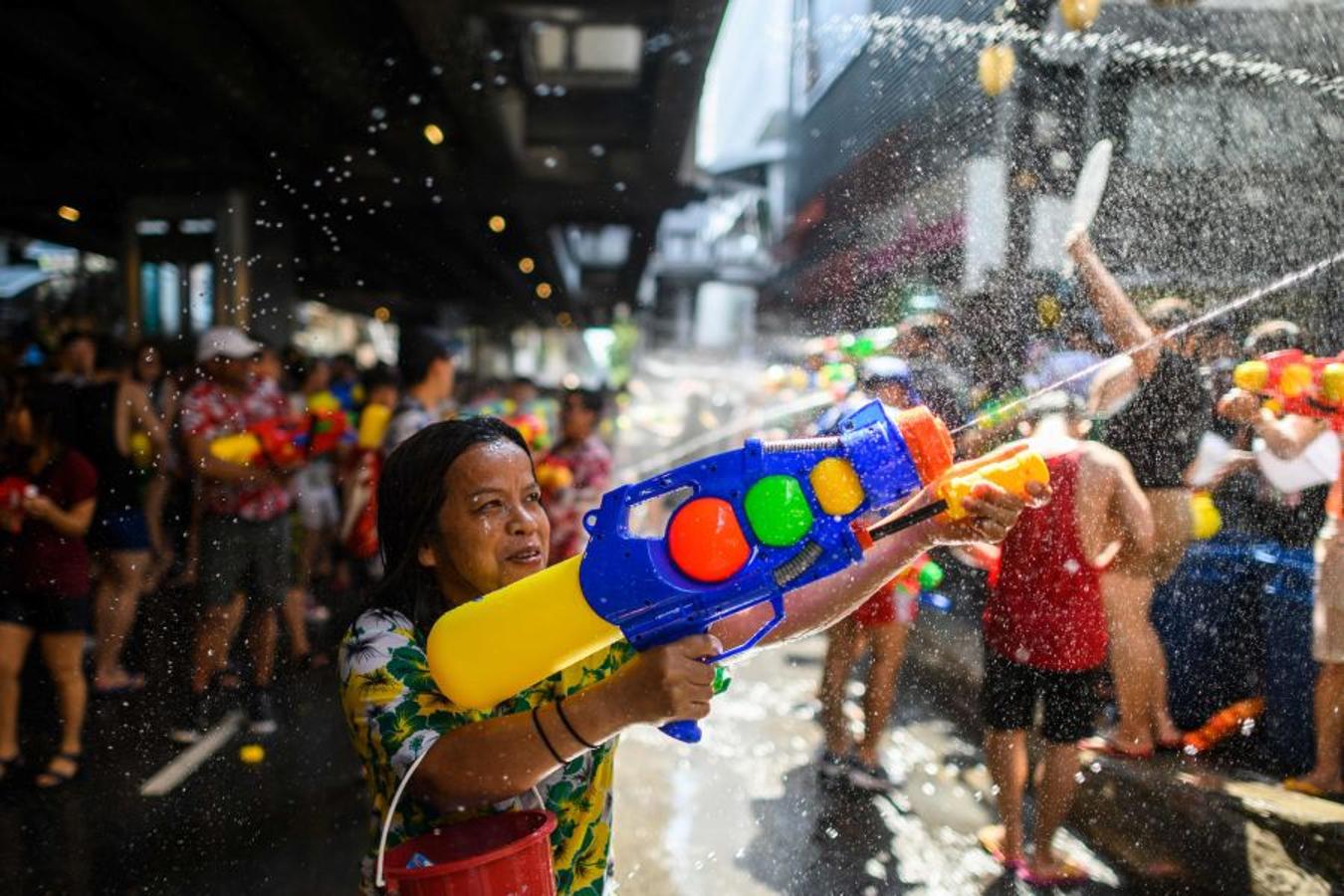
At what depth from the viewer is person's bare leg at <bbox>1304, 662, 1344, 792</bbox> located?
3377 mm

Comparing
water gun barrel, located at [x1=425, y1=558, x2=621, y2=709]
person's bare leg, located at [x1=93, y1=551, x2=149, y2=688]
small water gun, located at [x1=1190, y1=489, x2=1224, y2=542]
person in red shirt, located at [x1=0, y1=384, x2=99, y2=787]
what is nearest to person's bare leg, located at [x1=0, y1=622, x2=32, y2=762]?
person in red shirt, located at [x1=0, y1=384, x2=99, y2=787]

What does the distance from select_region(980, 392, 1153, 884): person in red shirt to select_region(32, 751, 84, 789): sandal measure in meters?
3.22

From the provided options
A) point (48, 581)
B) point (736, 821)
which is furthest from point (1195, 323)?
point (48, 581)

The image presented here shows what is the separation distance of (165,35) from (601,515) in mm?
6453

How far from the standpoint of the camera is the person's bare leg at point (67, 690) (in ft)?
12.1

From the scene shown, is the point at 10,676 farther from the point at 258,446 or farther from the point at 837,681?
the point at 837,681

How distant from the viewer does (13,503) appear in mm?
3699

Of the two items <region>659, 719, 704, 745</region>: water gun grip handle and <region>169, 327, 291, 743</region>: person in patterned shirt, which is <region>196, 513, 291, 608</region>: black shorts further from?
<region>659, 719, 704, 745</region>: water gun grip handle

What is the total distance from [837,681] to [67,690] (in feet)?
9.38

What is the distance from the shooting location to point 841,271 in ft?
7.22

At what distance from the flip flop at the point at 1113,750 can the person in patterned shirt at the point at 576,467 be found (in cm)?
258

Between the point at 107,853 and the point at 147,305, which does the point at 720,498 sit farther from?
the point at 147,305

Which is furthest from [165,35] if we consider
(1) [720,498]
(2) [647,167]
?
(1) [720,498]

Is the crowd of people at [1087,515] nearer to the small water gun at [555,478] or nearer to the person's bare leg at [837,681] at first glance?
the person's bare leg at [837,681]
